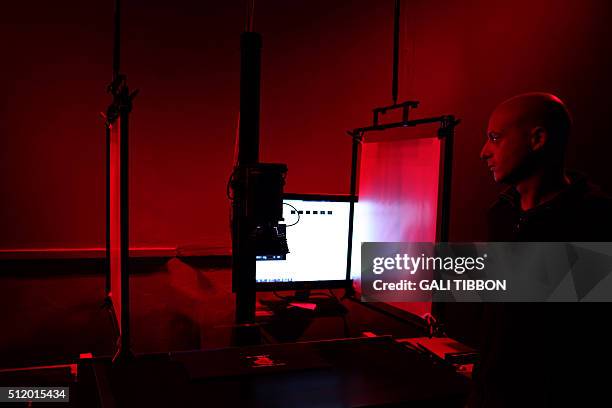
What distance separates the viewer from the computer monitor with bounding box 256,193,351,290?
1877 millimetres

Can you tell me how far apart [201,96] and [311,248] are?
1.99 metres

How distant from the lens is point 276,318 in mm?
1831

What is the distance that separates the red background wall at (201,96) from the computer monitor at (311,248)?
2.53ft

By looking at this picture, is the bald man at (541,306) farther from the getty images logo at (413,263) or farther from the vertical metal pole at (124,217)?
the vertical metal pole at (124,217)

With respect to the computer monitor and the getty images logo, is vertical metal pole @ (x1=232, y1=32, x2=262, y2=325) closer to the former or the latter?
the computer monitor

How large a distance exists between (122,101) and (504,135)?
2.99ft

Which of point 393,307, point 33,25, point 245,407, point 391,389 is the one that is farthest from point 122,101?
point 33,25

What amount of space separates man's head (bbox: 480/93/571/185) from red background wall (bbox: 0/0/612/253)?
1.15 meters

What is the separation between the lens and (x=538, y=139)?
115cm

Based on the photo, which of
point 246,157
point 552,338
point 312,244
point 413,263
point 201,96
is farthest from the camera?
point 201,96

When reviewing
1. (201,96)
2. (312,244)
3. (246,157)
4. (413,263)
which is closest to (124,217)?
(246,157)

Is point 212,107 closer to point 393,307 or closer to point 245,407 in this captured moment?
point 393,307

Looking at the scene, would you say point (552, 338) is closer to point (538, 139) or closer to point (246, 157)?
point (538, 139)

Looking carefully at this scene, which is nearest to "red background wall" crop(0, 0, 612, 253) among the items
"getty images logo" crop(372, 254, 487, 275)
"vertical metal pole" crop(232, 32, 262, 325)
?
"getty images logo" crop(372, 254, 487, 275)
